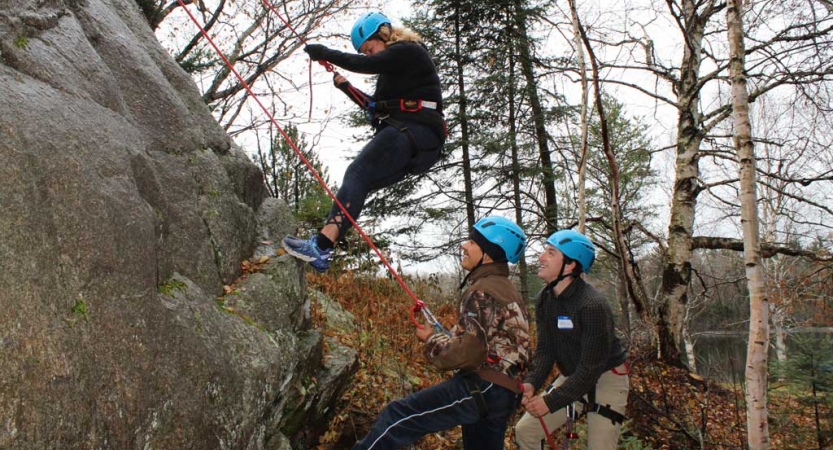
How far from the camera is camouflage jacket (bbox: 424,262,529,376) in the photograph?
3396 mm

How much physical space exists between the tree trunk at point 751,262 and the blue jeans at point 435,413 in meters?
2.52

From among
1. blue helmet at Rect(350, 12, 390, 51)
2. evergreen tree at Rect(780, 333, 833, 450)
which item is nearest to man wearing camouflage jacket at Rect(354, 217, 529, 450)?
blue helmet at Rect(350, 12, 390, 51)

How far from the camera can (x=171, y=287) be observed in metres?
3.16

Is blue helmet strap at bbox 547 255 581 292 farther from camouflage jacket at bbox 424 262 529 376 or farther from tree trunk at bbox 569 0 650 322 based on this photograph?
tree trunk at bbox 569 0 650 322

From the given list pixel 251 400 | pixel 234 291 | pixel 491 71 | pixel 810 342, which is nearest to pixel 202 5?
pixel 491 71

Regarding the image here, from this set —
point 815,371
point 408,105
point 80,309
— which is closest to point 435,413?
point 80,309

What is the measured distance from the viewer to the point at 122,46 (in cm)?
405

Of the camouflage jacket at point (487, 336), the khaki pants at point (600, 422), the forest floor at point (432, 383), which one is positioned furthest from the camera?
the forest floor at point (432, 383)

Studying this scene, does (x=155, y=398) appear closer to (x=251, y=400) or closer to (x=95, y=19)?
(x=251, y=400)

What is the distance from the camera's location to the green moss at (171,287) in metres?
3.06

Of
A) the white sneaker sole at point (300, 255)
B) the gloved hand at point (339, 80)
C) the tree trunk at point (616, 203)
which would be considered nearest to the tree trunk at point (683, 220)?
the tree trunk at point (616, 203)

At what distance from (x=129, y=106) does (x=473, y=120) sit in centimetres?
1287

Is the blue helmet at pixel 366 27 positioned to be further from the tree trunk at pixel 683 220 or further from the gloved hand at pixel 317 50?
the tree trunk at pixel 683 220

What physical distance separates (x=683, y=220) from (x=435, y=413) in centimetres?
758
